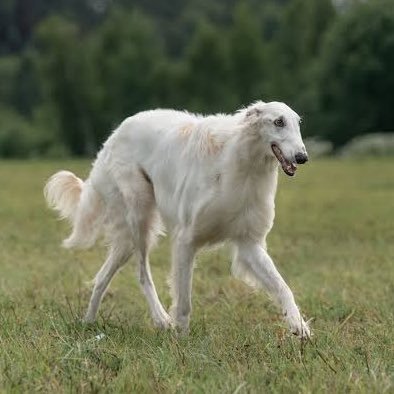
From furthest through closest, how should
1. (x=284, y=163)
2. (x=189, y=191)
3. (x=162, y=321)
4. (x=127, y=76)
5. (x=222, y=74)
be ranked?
(x=127, y=76) → (x=222, y=74) → (x=162, y=321) → (x=189, y=191) → (x=284, y=163)

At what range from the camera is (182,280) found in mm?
6211

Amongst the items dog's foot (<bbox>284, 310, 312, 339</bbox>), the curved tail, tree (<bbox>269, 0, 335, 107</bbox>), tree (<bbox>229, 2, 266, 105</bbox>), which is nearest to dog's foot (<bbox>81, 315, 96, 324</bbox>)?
the curved tail

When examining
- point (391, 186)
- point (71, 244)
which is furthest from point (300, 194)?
point (71, 244)

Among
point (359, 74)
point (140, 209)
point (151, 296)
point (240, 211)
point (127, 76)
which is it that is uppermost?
point (240, 211)

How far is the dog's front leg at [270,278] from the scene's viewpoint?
5531 millimetres

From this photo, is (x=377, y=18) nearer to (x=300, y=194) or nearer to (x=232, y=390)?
(x=300, y=194)

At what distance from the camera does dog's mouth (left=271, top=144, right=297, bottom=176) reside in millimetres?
5398

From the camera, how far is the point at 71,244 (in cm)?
751

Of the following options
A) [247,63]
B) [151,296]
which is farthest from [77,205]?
[247,63]

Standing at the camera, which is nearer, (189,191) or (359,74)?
(189,191)

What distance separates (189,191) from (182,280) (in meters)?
0.60

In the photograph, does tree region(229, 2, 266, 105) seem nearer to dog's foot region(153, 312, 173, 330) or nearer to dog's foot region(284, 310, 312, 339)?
dog's foot region(153, 312, 173, 330)

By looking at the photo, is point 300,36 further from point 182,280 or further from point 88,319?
point 182,280

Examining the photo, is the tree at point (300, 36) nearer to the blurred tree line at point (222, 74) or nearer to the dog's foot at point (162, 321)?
the blurred tree line at point (222, 74)
